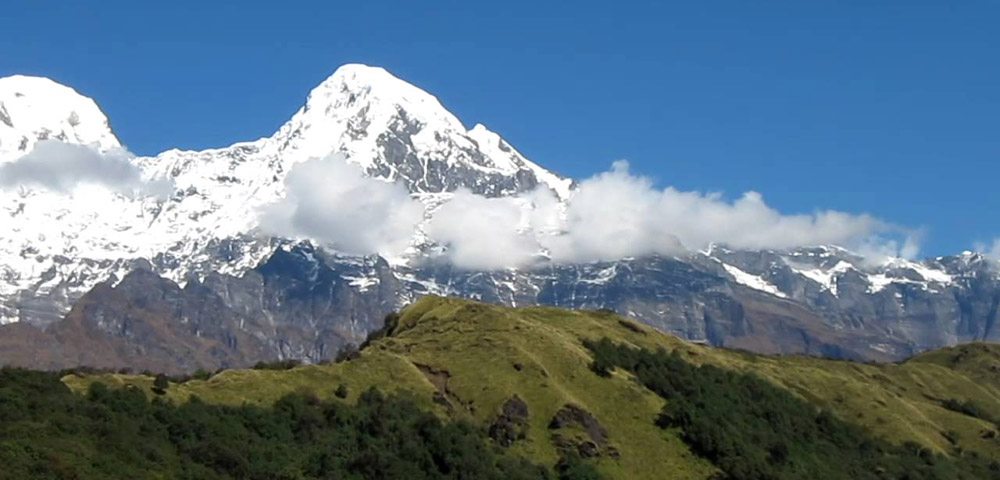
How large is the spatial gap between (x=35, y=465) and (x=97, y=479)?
9.07 m

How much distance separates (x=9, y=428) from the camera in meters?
199

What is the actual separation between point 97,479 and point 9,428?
15.2 metres

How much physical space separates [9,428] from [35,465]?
12136mm

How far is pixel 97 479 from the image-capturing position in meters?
195

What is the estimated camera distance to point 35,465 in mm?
189375
